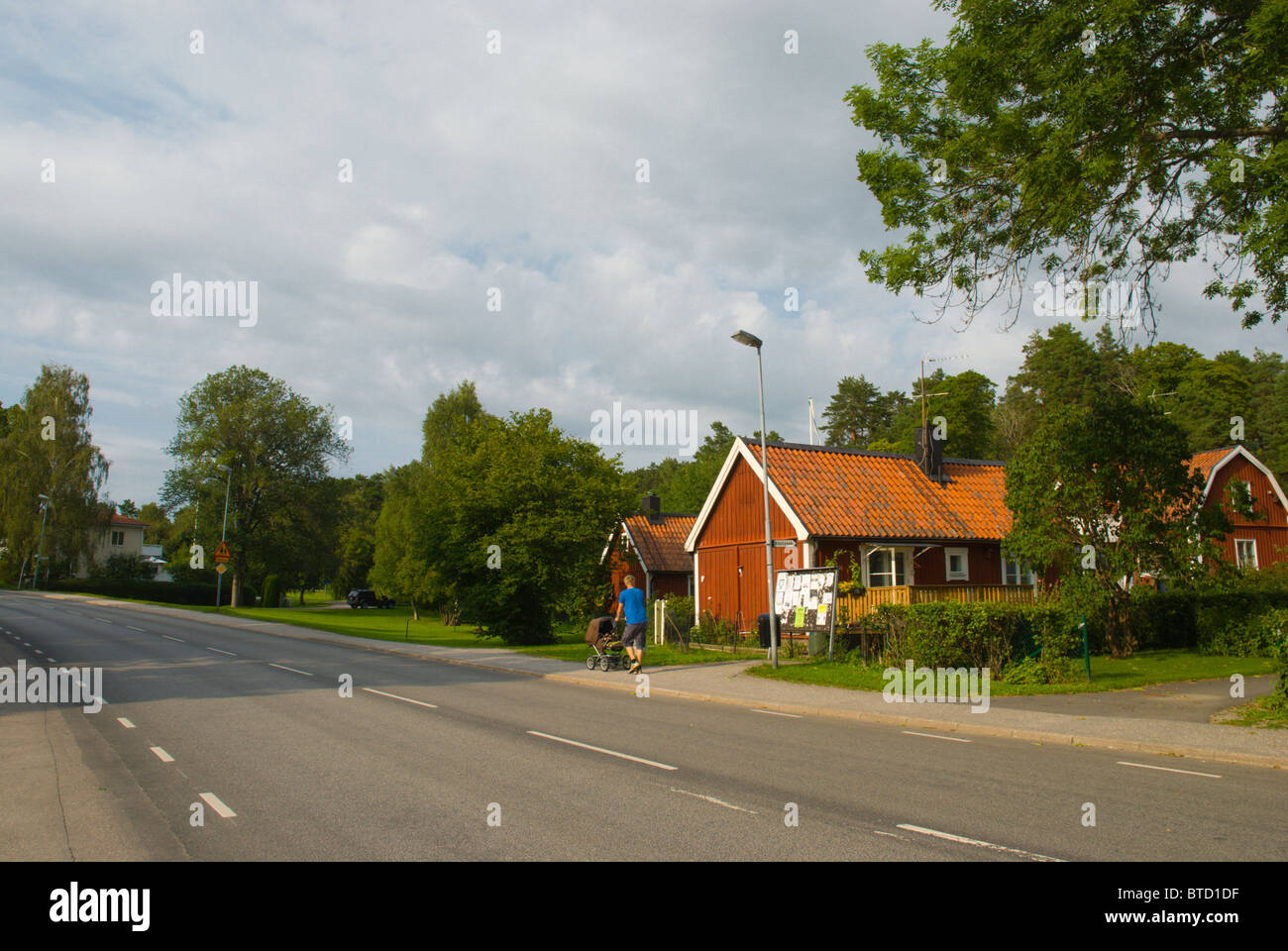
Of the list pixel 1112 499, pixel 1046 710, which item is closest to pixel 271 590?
pixel 1112 499

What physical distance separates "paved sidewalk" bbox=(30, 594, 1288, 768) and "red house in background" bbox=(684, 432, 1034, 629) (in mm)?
7153

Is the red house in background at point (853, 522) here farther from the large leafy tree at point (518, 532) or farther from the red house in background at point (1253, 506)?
the red house in background at point (1253, 506)

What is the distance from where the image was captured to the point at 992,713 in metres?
12.8

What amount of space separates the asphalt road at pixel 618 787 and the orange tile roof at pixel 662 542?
2622cm

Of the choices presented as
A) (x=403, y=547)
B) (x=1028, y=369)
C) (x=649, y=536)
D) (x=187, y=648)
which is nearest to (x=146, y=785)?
(x=187, y=648)

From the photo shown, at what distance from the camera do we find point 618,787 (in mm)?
7781

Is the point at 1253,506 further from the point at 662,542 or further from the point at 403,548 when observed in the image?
the point at 403,548

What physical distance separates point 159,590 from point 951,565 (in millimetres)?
61442

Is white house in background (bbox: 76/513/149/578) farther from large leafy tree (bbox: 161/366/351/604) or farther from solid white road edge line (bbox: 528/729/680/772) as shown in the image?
solid white road edge line (bbox: 528/729/680/772)

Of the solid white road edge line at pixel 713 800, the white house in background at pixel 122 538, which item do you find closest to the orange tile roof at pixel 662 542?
the solid white road edge line at pixel 713 800

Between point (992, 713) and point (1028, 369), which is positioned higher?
point (1028, 369)
